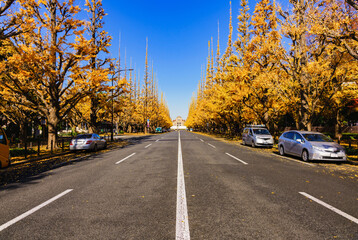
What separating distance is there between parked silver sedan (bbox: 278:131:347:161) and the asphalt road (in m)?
3.11

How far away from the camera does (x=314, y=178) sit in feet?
21.9

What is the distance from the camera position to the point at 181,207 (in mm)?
4160

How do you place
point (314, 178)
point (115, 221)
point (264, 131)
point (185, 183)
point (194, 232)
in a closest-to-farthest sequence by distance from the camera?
point (194, 232)
point (115, 221)
point (185, 183)
point (314, 178)
point (264, 131)

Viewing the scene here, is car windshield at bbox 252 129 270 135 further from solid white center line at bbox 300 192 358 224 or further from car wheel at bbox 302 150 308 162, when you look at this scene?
solid white center line at bbox 300 192 358 224

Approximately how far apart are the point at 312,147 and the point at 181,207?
8231 millimetres

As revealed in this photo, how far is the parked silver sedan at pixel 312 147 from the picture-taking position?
941cm

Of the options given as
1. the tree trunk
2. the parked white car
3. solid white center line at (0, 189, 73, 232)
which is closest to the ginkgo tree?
the parked white car

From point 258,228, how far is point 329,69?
547 inches

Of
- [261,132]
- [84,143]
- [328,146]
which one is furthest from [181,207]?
[261,132]

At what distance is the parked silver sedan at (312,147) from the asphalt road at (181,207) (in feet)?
10.2

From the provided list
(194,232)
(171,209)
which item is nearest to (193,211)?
(171,209)

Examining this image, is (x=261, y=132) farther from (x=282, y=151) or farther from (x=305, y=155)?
(x=305, y=155)

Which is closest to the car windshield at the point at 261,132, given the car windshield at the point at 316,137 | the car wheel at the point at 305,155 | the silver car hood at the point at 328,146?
the car windshield at the point at 316,137

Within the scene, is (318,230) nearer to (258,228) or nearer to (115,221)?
(258,228)
